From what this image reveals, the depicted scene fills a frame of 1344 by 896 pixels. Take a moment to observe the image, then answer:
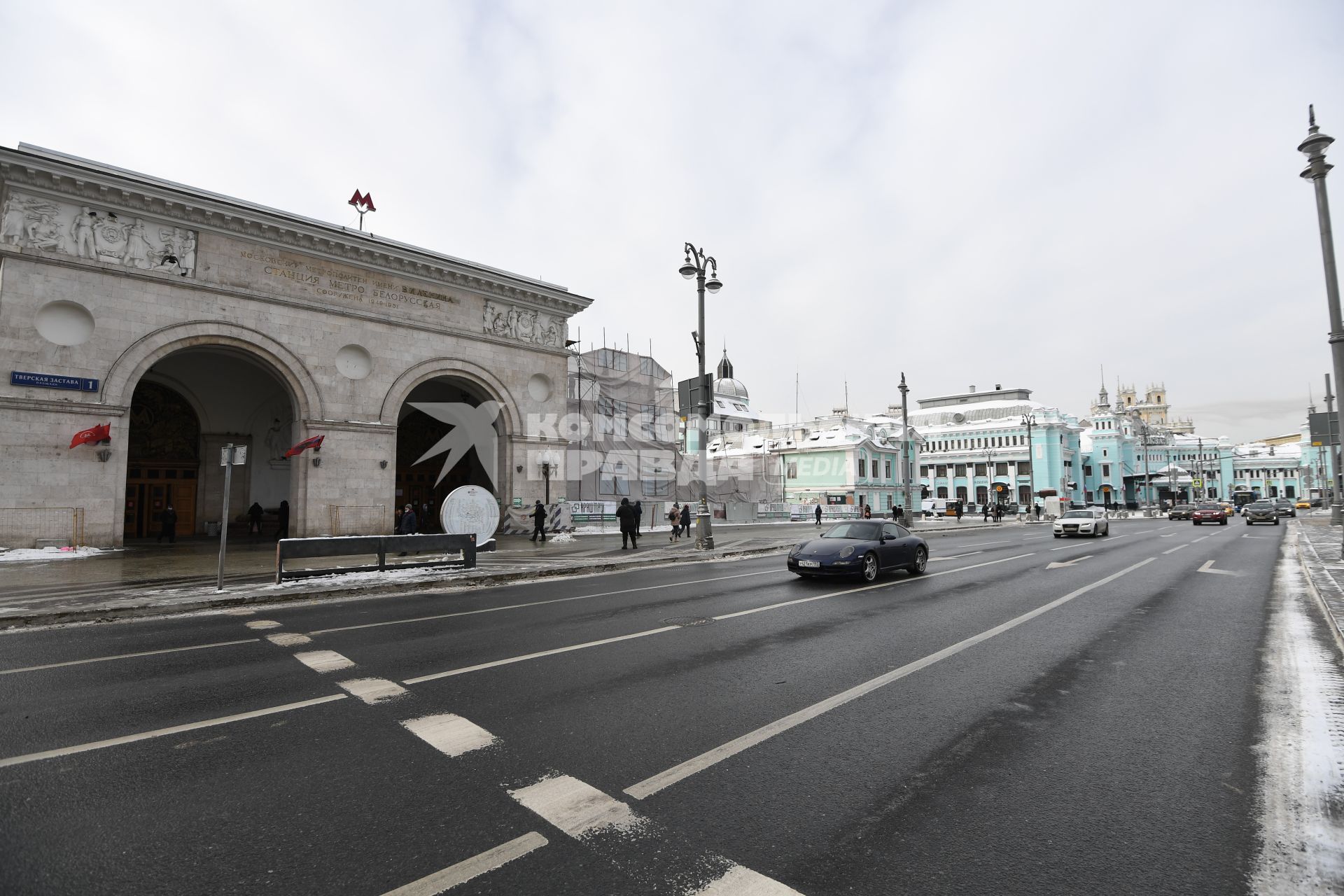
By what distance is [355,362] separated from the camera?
23.5 m

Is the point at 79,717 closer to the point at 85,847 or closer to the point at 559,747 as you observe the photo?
the point at 85,847

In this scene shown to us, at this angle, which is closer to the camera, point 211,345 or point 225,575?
point 225,575

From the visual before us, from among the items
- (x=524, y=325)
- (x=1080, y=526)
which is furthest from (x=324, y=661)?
(x=1080, y=526)

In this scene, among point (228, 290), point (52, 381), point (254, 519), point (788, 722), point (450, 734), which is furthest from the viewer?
point (254, 519)

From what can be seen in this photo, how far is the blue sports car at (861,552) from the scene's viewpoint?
12.3 metres

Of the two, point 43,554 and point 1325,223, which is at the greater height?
point 1325,223

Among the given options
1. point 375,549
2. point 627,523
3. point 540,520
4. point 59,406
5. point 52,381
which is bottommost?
point 375,549

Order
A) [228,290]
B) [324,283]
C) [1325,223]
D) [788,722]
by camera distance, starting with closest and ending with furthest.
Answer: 1. [788,722]
2. [1325,223]
3. [228,290]
4. [324,283]

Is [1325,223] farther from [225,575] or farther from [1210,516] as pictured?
[1210,516]

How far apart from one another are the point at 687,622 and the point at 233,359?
84.7 ft

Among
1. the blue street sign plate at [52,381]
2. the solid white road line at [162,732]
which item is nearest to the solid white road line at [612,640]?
the solid white road line at [162,732]

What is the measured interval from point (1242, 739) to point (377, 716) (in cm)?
611

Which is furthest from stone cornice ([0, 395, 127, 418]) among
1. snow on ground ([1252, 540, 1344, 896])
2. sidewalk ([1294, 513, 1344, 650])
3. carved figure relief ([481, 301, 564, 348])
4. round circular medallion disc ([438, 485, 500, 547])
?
sidewalk ([1294, 513, 1344, 650])

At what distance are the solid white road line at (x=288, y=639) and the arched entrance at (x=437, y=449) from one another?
2121 cm
